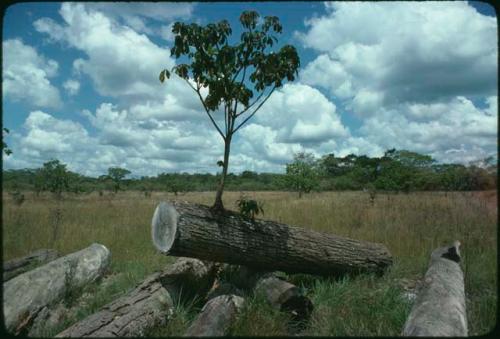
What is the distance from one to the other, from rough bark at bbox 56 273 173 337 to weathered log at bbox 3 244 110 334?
4.27ft

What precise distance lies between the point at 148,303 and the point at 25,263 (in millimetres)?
3720

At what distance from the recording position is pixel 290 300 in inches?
168

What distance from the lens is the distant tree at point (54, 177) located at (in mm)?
26594

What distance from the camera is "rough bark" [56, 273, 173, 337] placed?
3.72m

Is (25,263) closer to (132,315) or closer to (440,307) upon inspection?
(132,315)

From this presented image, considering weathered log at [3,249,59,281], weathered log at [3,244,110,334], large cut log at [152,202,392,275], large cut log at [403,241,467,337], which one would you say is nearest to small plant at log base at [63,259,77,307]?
weathered log at [3,244,110,334]

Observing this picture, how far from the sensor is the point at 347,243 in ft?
20.5

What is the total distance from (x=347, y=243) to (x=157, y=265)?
11.5 feet

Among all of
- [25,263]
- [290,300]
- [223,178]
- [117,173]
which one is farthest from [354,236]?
[117,173]

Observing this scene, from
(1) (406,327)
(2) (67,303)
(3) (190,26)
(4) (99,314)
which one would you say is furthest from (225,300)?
(3) (190,26)

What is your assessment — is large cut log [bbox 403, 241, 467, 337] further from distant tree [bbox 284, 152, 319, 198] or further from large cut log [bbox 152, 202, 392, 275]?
distant tree [bbox 284, 152, 319, 198]

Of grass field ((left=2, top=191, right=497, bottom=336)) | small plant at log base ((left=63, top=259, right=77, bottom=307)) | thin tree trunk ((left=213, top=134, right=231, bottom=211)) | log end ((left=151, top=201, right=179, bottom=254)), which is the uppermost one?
Result: thin tree trunk ((left=213, top=134, right=231, bottom=211))

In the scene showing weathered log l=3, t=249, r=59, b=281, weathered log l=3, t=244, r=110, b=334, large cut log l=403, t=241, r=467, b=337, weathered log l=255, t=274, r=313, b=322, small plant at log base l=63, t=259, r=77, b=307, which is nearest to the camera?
large cut log l=403, t=241, r=467, b=337

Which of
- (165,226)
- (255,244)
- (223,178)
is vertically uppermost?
(223,178)
